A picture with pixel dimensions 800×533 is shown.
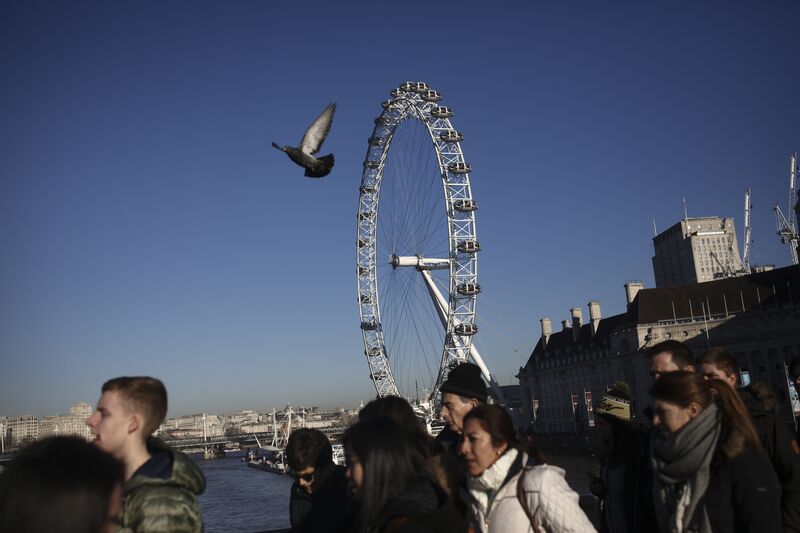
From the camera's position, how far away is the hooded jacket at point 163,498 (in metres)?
3.14

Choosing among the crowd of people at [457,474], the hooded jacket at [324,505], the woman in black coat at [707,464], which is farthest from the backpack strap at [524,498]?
the hooded jacket at [324,505]

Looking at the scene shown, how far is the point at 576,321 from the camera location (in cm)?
8550

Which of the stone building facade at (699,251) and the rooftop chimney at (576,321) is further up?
the stone building facade at (699,251)

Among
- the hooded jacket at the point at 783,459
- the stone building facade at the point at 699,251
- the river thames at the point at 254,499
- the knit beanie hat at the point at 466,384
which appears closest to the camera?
the hooded jacket at the point at 783,459

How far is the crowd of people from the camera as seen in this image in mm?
2182

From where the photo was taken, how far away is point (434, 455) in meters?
4.30

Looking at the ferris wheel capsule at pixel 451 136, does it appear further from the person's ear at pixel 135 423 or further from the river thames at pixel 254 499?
the person's ear at pixel 135 423

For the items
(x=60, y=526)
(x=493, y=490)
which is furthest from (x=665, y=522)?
(x=60, y=526)

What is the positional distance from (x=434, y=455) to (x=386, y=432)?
3.26ft

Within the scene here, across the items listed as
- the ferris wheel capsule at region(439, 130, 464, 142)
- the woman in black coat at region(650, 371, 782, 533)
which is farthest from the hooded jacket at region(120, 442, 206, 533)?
the ferris wheel capsule at region(439, 130, 464, 142)

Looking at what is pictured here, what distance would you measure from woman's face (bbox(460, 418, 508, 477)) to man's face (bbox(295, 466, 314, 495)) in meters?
1.50

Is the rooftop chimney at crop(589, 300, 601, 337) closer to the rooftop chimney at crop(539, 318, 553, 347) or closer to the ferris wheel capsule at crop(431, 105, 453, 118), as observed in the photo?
the rooftop chimney at crop(539, 318, 553, 347)

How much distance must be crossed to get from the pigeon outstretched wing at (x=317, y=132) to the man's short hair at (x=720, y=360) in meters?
5.58

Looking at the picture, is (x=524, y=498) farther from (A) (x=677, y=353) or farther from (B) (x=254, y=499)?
(B) (x=254, y=499)
